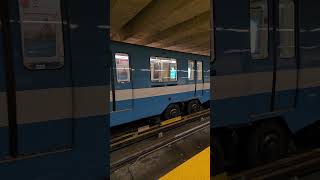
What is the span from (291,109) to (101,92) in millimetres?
3405

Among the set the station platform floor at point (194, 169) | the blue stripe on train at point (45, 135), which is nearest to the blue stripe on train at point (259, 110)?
the station platform floor at point (194, 169)

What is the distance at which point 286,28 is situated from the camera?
5359mm

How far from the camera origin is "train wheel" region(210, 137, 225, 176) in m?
5.35

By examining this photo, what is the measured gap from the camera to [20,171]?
2.95 m

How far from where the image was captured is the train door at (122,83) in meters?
10.5

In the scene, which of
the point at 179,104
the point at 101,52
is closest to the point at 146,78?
the point at 179,104

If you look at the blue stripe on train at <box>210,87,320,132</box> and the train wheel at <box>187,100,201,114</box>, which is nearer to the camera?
the blue stripe on train at <box>210,87,320,132</box>

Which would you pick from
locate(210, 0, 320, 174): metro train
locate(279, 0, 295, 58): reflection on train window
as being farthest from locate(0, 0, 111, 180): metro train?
locate(279, 0, 295, 58): reflection on train window

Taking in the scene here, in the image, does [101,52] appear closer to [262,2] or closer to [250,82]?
[250,82]

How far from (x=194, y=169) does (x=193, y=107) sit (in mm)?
11816

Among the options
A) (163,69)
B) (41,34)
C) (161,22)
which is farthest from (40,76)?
(163,69)

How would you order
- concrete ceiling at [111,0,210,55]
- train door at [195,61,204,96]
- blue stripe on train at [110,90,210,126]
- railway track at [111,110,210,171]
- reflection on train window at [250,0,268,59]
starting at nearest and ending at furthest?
reflection on train window at [250,0,268,59] → railway track at [111,110,210,171] → concrete ceiling at [111,0,210,55] → blue stripe on train at [110,90,210,126] → train door at [195,61,204,96]

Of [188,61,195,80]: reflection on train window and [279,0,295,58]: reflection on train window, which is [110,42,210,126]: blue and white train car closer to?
[188,61,195,80]: reflection on train window

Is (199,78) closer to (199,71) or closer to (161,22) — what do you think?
(199,71)
